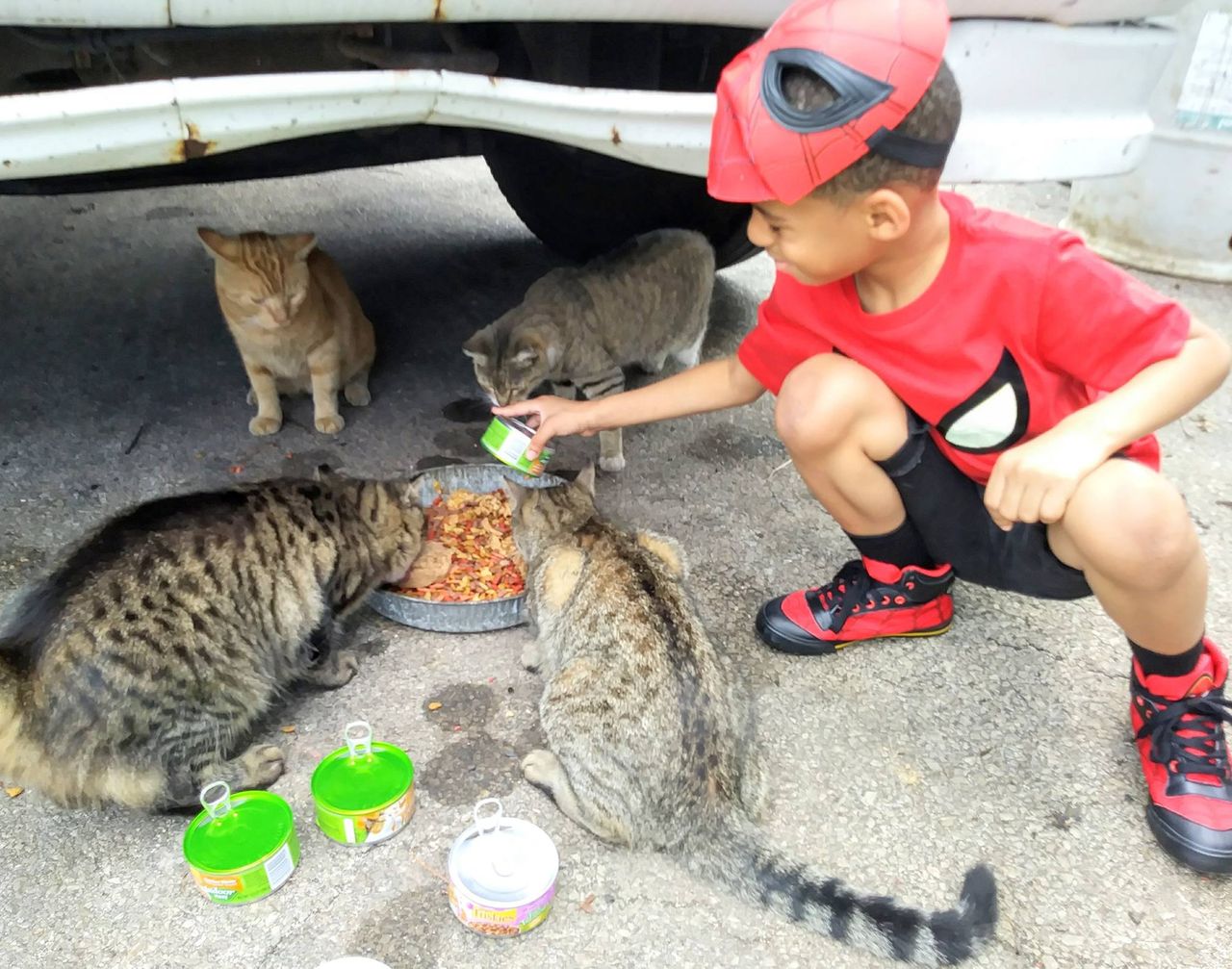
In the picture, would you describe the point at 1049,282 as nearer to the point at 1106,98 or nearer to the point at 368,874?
the point at 1106,98

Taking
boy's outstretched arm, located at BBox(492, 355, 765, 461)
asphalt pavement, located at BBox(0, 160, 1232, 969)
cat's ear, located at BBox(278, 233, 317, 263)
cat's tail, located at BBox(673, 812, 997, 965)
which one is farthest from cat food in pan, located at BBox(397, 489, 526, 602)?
cat's ear, located at BBox(278, 233, 317, 263)

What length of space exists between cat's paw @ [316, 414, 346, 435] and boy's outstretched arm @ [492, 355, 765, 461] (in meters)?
1.10

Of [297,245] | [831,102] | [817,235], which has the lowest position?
[297,245]

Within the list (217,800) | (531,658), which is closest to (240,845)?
(217,800)

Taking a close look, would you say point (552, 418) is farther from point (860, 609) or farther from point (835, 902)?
point (835, 902)

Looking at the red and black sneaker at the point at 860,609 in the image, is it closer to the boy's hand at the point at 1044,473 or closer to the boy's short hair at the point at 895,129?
the boy's hand at the point at 1044,473

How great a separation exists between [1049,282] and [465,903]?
5.39 feet

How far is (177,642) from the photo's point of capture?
1.88 m

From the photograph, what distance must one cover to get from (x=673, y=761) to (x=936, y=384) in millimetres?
983

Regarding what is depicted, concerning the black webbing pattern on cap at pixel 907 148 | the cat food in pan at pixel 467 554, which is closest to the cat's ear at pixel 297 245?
the cat food in pan at pixel 467 554

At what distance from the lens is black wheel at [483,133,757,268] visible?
364cm

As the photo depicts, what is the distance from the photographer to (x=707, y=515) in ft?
9.53

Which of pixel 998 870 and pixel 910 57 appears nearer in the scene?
pixel 910 57

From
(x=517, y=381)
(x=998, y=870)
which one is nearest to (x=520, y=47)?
(x=517, y=381)
